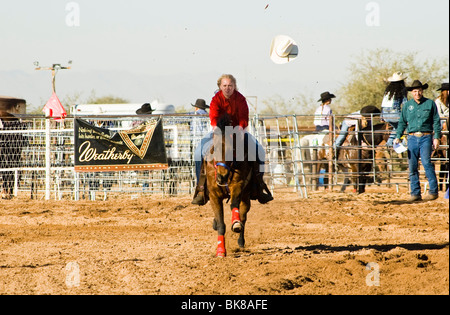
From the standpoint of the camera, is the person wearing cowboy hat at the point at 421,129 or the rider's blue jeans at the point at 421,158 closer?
the person wearing cowboy hat at the point at 421,129

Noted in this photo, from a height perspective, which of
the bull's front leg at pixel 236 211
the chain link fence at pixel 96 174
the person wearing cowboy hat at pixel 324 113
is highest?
the person wearing cowboy hat at pixel 324 113

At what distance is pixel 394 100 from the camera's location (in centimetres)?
1705

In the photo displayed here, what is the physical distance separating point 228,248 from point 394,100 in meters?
9.33

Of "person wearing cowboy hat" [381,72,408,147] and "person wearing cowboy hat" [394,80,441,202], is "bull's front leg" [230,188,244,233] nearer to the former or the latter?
"person wearing cowboy hat" [394,80,441,202]

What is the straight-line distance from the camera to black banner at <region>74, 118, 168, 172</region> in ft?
52.7

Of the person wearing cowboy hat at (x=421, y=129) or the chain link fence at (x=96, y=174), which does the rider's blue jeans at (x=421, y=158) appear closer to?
the person wearing cowboy hat at (x=421, y=129)

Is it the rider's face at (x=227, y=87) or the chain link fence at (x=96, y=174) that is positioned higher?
the rider's face at (x=227, y=87)

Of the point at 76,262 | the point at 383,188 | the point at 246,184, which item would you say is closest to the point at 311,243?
the point at 246,184

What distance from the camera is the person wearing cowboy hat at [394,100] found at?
55.0 feet

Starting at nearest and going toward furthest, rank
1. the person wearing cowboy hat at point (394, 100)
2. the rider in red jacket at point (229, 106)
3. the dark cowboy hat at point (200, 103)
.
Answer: the rider in red jacket at point (229, 106), the person wearing cowboy hat at point (394, 100), the dark cowboy hat at point (200, 103)

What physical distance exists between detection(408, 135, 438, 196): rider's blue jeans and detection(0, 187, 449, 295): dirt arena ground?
2.00ft

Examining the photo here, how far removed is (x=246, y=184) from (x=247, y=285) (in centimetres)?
237

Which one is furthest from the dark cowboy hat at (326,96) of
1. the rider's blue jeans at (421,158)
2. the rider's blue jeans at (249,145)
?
the rider's blue jeans at (249,145)

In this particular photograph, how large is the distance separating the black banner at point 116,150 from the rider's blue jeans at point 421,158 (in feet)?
20.2
